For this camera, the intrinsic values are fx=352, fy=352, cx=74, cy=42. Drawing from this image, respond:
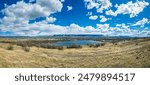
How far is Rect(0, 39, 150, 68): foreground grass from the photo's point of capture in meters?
11.3

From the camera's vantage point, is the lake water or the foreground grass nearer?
the foreground grass

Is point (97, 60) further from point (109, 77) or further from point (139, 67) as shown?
Answer: point (109, 77)

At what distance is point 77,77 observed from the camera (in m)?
9.65

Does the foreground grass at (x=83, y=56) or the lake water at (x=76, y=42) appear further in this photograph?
the lake water at (x=76, y=42)

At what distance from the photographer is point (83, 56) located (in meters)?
12.5

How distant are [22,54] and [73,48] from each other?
2380 mm

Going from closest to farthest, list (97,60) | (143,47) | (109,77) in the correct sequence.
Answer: (109,77) → (97,60) → (143,47)

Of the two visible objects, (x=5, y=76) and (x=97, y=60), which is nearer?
(x=5, y=76)

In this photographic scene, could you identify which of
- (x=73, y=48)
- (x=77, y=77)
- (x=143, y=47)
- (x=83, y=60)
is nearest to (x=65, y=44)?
(x=73, y=48)

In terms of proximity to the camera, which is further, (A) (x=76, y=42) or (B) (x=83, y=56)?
(A) (x=76, y=42)

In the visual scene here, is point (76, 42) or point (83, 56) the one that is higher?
point (76, 42)

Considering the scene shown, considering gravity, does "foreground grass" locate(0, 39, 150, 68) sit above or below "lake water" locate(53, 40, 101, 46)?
below

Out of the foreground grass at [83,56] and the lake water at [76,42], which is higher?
the lake water at [76,42]

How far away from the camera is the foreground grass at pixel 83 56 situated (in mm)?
11344
